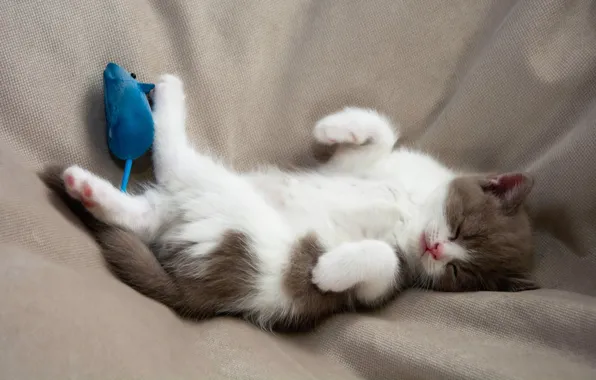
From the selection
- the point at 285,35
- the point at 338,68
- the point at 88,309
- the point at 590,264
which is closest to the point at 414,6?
the point at 338,68

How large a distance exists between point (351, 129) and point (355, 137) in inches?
1.1

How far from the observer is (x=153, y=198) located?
1.39 metres

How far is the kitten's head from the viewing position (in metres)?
1.43

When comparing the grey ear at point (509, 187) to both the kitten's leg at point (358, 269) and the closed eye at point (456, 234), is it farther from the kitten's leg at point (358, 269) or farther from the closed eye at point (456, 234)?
the kitten's leg at point (358, 269)

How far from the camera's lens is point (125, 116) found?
4.46 feet

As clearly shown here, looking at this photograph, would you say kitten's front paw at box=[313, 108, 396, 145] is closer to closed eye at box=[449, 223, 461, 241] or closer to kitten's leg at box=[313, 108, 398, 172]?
kitten's leg at box=[313, 108, 398, 172]

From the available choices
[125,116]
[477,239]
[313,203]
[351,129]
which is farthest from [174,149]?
[477,239]

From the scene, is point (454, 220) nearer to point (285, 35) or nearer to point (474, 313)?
point (474, 313)

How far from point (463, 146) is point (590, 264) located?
528 mm

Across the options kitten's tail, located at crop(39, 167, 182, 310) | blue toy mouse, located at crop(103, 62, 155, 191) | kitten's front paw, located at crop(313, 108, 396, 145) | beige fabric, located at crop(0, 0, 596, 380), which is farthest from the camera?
kitten's front paw, located at crop(313, 108, 396, 145)

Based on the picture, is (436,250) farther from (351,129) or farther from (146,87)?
(146,87)

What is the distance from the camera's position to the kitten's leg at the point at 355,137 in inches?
61.7

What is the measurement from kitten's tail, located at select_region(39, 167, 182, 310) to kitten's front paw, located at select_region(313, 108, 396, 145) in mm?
628

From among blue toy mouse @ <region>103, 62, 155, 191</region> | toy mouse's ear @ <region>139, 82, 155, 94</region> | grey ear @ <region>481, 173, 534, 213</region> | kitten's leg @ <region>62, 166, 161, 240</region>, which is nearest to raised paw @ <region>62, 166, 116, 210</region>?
kitten's leg @ <region>62, 166, 161, 240</region>
